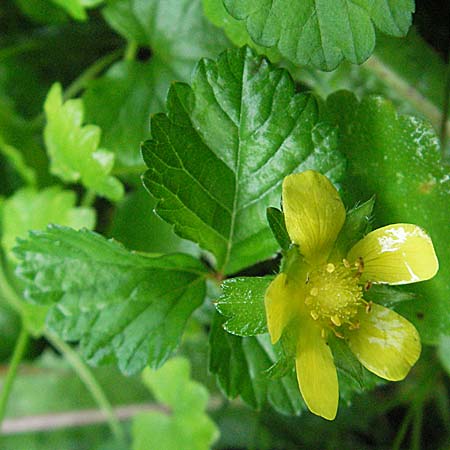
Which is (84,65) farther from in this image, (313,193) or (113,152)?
(313,193)

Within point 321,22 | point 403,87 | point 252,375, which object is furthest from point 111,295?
point 403,87

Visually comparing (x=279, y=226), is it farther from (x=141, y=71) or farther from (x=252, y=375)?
(x=141, y=71)

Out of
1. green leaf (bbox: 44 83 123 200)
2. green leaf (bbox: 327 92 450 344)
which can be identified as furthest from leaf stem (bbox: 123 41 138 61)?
green leaf (bbox: 327 92 450 344)

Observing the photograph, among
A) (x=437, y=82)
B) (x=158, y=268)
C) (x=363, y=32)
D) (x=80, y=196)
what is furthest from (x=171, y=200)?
(x=80, y=196)

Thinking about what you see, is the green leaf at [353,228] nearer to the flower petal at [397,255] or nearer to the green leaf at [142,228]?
the flower petal at [397,255]

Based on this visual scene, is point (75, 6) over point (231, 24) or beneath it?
beneath

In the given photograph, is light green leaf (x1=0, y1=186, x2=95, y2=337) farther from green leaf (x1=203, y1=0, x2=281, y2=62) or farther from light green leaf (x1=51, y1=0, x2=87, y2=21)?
green leaf (x1=203, y1=0, x2=281, y2=62)
